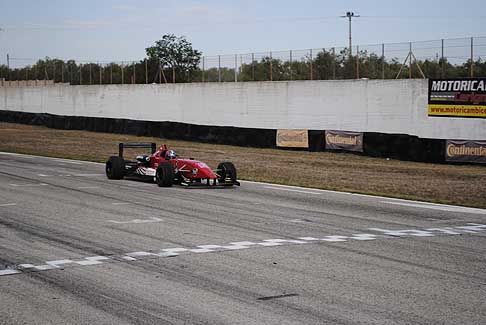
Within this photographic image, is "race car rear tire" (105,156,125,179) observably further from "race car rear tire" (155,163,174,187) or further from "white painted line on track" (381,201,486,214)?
"white painted line on track" (381,201,486,214)

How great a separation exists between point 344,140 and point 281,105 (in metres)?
9.04

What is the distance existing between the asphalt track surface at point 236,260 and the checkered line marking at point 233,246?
3 cm

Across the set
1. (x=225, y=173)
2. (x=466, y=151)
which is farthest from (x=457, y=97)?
(x=225, y=173)

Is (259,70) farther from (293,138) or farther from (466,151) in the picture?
(466,151)

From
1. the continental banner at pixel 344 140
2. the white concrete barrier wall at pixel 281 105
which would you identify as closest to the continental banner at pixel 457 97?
the white concrete barrier wall at pixel 281 105

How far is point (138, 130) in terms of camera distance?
48.7 meters

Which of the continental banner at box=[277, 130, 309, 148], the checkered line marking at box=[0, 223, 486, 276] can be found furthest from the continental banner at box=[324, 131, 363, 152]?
the checkered line marking at box=[0, 223, 486, 276]

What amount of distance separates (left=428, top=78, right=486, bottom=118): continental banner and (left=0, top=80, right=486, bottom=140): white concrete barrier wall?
363 mm

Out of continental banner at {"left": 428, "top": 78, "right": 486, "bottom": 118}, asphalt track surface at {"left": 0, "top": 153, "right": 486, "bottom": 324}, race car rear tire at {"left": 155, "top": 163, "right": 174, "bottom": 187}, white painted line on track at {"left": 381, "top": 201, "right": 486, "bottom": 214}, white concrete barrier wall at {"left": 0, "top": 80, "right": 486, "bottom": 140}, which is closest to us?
Answer: asphalt track surface at {"left": 0, "top": 153, "right": 486, "bottom": 324}

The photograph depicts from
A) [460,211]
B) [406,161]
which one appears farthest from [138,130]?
[460,211]

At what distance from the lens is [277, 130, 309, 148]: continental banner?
3791cm

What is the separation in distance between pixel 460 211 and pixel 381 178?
8.22 meters

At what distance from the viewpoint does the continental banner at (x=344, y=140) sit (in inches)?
1390

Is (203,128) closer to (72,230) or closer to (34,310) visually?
(72,230)
